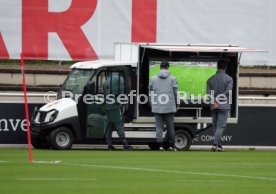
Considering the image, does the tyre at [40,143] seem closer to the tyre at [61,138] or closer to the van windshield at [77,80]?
the tyre at [61,138]

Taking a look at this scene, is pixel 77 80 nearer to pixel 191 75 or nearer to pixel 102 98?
pixel 102 98

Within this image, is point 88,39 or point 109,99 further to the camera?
point 88,39

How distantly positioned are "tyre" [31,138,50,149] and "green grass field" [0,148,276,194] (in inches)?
119

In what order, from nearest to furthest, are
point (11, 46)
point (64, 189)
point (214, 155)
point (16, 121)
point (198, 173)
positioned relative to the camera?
1. point (64, 189)
2. point (198, 173)
3. point (214, 155)
4. point (16, 121)
5. point (11, 46)

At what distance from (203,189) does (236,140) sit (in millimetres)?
12897

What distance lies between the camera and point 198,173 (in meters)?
15.2

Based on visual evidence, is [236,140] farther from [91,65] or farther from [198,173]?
[198,173]

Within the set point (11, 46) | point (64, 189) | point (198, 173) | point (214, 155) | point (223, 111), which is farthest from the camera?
point (11, 46)

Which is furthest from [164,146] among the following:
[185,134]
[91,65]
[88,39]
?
[88,39]

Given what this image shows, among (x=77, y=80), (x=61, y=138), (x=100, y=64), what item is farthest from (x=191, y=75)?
(x=61, y=138)

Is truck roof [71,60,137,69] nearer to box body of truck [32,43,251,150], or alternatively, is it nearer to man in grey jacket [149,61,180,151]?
box body of truck [32,43,251,150]

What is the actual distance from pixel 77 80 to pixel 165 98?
218cm

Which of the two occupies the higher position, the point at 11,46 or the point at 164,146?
the point at 11,46

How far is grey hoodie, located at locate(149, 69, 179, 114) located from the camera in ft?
74.4
